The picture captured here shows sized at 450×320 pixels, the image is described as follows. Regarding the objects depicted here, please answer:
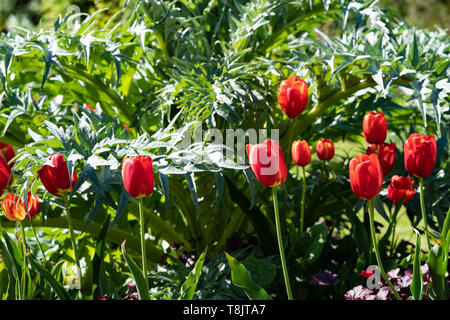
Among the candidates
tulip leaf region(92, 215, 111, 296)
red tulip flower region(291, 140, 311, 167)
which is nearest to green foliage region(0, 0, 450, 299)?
tulip leaf region(92, 215, 111, 296)

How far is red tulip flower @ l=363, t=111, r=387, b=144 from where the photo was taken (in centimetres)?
153

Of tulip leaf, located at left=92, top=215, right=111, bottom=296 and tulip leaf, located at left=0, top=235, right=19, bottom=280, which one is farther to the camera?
tulip leaf, located at left=92, top=215, right=111, bottom=296

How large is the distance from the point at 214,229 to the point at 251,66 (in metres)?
0.61

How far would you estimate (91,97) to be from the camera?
2.03 meters

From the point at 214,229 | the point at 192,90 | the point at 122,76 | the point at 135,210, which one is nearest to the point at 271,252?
the point at 214,229

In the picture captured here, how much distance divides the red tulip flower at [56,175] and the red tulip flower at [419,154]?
79 centimetres

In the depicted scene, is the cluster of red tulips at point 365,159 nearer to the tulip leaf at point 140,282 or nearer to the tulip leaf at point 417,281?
the tulip leaf at point 417,281

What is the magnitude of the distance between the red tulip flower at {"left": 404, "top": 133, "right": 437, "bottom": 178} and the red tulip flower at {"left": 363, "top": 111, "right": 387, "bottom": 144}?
217 mm

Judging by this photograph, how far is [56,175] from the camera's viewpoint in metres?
1.30

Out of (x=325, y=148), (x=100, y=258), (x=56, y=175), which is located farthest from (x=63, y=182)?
(x=325, y=148)

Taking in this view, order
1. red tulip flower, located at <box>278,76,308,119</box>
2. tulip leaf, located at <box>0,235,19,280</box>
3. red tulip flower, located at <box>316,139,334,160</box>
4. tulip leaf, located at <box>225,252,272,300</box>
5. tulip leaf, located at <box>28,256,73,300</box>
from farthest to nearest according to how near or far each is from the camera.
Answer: red tulip flower, located at <box>316,139,334,160</box>
red tulip flower, located at <box>278,76,308,119</box>
tulip leaf, located at <box>0,235,19,280</box>
tulip leaf, located at <box>28,256,73,300</box>
tulip leaf, located at <box>225,252,272,300</box>

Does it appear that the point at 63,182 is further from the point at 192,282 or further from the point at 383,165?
the point at 383,165

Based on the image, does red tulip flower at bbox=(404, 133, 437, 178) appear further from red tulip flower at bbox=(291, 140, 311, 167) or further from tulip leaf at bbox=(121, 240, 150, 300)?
tulip leaf at bbox=(121, 240, 150, 300)

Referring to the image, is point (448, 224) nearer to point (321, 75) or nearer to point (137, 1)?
point (321, 75)
